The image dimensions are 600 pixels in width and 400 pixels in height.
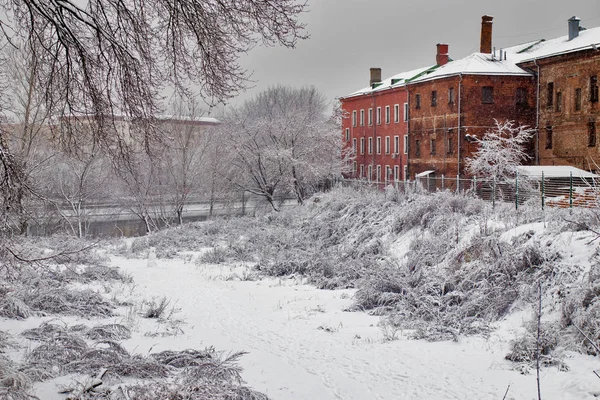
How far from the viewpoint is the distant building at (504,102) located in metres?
36.2

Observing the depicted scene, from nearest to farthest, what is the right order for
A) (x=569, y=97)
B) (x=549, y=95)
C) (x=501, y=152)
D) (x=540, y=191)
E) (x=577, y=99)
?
(x=540, y=191)
(x=577, y=99)
(x=501, y=152)
(x=569, y=97)
(x=549, y=95)

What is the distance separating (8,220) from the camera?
9.19 metres

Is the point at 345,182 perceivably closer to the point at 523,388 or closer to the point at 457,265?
the point at 457,265

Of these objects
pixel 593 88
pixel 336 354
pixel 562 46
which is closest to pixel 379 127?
pixel 562 46

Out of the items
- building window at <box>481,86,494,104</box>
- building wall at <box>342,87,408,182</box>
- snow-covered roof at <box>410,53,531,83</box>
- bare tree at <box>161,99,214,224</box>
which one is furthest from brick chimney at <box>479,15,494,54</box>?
bare tree at <box>161,99,214,224</box>

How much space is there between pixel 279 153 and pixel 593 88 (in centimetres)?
2253

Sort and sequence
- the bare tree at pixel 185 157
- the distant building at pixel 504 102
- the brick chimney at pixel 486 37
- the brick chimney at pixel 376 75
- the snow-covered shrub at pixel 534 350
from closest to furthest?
the snow-covered shrub at pixel 534 350, the distant building at pixel 504 102, the bare tree at pixel 185 157, the brick chimney at pixel 486 37, the brick chimney at pixel 376 75

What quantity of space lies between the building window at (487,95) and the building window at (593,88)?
7.70 meters

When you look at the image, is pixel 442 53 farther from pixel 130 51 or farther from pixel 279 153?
pixel 130 51

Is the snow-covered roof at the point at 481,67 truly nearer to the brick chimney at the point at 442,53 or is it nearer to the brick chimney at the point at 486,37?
the brick chimney at the point at 486,37

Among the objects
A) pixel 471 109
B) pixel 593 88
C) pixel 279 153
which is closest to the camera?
pixel 593 88

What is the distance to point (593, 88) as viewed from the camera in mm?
35219

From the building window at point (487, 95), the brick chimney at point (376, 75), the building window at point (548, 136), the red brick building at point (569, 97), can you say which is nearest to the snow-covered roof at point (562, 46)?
the red brick building at point (569, 97)

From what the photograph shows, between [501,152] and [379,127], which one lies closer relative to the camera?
[501,152]
